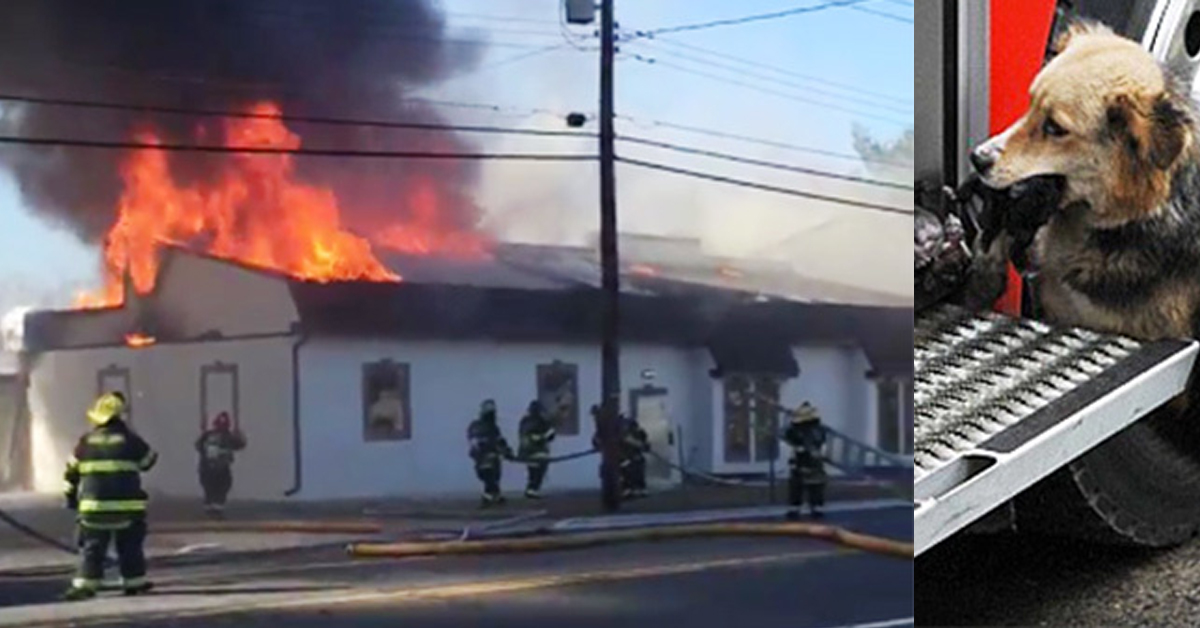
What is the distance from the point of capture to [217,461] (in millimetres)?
1416

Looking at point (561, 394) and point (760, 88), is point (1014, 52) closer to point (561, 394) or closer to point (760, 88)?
point (760, 88)

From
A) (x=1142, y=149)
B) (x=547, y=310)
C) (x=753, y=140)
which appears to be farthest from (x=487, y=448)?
(x=1142, y=149)

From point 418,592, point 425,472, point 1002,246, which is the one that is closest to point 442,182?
point 425,472

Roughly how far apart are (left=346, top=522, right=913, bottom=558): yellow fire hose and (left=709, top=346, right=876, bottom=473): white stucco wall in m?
0.07

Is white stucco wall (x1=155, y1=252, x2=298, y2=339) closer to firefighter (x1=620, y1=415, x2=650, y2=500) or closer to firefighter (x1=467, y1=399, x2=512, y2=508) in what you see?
firefighter (x1=467, y1=399, x2=512, y2=508)

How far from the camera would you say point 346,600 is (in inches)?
57.8

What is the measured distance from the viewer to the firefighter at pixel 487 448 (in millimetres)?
1528

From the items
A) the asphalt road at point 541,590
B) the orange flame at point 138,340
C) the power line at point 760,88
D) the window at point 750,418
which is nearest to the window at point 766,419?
the window at point 750,418

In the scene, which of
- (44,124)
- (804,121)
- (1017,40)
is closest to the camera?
(44,124)

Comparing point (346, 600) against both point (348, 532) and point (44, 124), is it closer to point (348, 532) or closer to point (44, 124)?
point (348, 532)

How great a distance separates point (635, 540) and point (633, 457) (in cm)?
9

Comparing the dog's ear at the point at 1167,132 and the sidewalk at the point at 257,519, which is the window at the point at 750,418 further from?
the dog's ear at the point at 1167,132

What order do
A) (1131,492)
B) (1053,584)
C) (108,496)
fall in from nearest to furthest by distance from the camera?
(108,496) < (1131,492) < (1053,584)

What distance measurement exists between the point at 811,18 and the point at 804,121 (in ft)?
0.41
